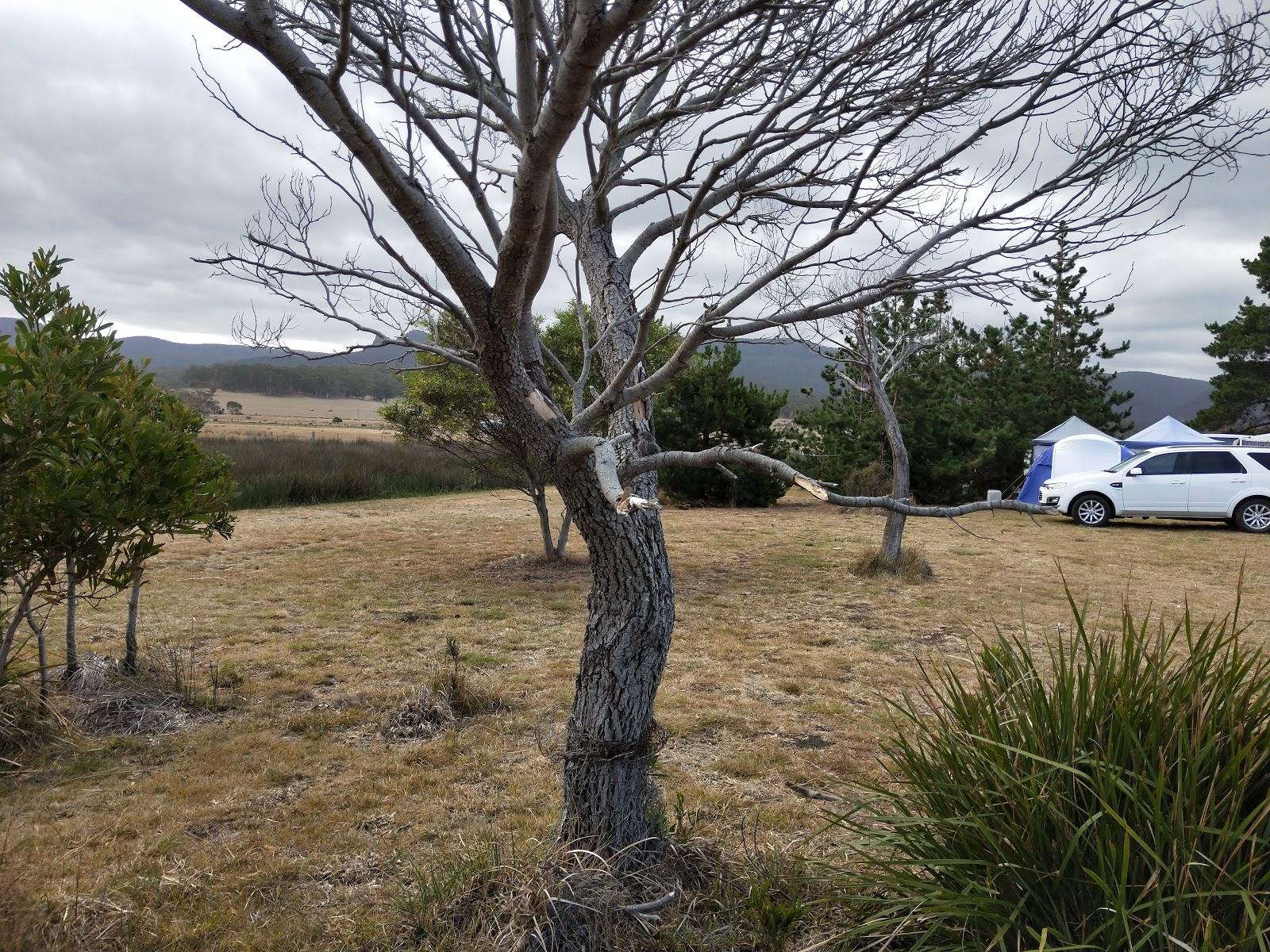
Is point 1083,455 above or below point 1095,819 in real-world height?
above

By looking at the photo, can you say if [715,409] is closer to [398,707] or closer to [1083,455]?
[1083,455]

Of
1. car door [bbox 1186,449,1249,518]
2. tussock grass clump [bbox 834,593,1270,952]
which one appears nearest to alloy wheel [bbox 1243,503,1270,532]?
car door [bbox 1186,449,1249,518]

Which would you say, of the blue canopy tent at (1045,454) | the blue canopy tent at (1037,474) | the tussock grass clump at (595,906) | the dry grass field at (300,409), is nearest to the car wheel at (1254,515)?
the blue canopy tent at (1045,454)

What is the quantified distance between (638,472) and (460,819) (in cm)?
197

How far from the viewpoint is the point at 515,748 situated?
13.9 feet

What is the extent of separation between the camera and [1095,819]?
5.98 feet

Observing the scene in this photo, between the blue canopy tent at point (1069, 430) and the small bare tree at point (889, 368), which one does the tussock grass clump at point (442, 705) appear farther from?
the blue canopy tent at point (1069, 430)

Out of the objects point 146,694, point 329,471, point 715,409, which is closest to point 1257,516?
point 715,409

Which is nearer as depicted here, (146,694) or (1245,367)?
(146,694)

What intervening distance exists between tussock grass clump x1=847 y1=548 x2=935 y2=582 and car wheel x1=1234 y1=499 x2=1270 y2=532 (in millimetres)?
8245

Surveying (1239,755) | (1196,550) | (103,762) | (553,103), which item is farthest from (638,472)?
(1196,550)

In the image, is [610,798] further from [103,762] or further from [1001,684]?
[103,762]

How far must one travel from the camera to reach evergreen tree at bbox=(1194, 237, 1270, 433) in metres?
23.2

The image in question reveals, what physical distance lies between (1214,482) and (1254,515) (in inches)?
38.0
